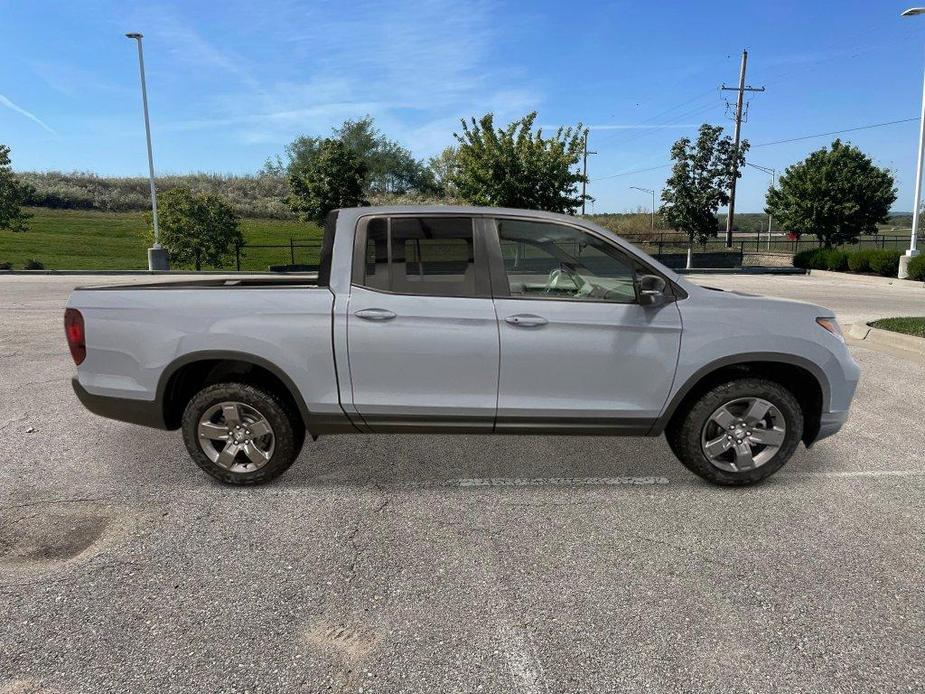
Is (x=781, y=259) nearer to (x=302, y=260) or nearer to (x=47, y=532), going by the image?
(x=302, y=260)

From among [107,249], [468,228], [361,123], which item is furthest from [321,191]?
[361,123]

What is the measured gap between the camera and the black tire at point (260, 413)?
12.4 ft

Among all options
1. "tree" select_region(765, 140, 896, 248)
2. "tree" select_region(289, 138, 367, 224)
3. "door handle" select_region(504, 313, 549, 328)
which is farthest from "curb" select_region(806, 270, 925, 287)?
"door handle" select_region(504, 313, 549, 328)

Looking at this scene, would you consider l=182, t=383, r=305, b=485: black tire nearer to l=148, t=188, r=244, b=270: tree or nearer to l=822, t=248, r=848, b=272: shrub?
l=148, t=188, r=244, b=270: tree

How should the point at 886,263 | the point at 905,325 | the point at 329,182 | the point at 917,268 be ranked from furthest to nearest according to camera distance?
the point at 329,182, the point at 886,263, the point at 917,268, the point at 905,325

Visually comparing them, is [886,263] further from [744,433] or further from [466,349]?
[466,349]

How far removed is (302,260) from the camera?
3866 cm

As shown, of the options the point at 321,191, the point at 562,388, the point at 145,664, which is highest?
the point at 321,191

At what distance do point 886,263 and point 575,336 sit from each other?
26.2 metres

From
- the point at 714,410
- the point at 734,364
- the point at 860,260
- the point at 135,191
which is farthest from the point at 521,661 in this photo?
the point at 135,191

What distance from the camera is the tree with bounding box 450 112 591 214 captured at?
1057 inches

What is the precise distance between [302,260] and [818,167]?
31.2 m

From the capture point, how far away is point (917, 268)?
871 inches

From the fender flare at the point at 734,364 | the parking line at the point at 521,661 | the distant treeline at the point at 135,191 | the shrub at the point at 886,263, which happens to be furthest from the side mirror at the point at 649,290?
the distant treeline at the point at 135,191
